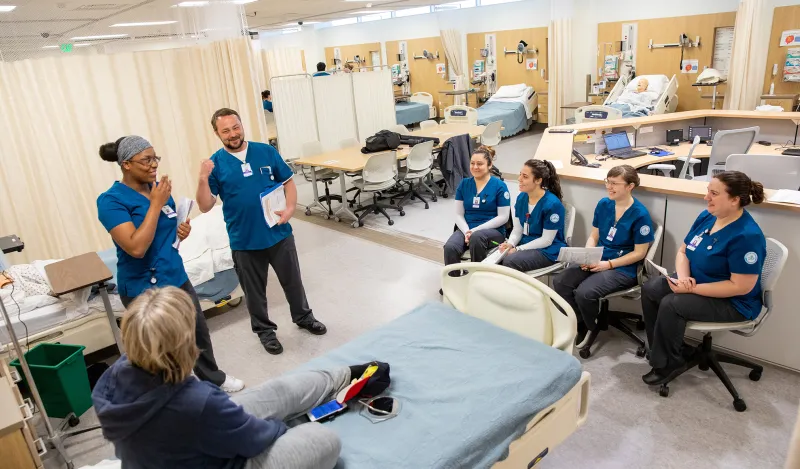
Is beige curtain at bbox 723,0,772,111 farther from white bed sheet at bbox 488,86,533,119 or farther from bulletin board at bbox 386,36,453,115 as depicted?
bulletin board at bbox 386,36,453,115

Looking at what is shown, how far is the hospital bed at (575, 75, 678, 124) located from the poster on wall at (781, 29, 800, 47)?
1.34 metres

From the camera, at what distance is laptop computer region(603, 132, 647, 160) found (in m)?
4.96

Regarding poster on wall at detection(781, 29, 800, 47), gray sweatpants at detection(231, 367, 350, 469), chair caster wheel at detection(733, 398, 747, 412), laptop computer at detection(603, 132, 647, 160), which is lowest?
chair caster wheel at detection(733, 398, 747, 412)

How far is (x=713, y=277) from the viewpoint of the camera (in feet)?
8.39

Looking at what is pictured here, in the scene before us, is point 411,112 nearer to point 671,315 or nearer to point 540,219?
point 540,219

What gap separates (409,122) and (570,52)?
11.2 ft

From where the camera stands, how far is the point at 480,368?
200 centimetres

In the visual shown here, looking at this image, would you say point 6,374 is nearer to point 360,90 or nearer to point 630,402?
point 630,402

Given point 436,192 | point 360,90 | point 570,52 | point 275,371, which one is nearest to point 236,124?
point 275,371

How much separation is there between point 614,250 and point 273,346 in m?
2.19

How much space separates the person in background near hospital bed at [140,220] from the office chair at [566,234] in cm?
196

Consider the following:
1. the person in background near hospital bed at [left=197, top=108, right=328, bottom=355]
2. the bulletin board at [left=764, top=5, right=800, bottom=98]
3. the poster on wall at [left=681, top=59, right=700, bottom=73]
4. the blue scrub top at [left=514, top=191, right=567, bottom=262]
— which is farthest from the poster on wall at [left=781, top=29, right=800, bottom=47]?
the person in background near hospital bed at [left=197, top=108, right=328, bottom=355]

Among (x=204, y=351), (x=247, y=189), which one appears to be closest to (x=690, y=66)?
(x=247, y=189)

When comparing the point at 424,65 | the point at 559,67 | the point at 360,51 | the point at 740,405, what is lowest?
the point at 740,405
